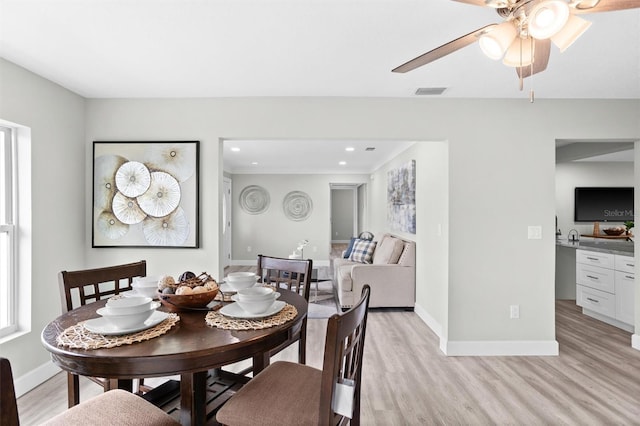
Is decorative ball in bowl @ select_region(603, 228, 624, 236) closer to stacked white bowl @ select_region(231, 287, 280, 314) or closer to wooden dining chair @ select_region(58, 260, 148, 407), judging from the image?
stacked white bowl @ select_region(231, 287, 280, 314)

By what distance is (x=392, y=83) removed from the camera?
2.70 meters

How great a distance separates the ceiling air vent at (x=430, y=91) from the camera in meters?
2.80

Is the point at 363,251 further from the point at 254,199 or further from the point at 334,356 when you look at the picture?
the point at 334,356

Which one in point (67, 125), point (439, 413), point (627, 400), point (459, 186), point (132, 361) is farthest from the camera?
point (459, 186)

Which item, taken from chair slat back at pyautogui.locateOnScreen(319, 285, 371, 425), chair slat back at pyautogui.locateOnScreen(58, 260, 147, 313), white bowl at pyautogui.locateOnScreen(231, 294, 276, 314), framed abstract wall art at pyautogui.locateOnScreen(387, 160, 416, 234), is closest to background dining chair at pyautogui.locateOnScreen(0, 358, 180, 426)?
white bowl at pyautogui.locateOnScreen(231, 294, 276, 314)

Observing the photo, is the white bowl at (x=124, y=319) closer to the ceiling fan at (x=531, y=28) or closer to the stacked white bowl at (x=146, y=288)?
the stacked white bowl at (x=146, y=288)

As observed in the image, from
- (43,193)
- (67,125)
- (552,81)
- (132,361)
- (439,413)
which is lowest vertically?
(439,413)

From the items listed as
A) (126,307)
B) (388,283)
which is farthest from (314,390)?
(388,283)

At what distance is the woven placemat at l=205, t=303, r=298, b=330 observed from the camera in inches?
54.6

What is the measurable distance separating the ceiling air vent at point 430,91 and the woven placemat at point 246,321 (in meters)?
2.20

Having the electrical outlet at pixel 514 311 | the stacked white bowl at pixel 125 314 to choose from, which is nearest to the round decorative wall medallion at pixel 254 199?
the electrical outlet at pixel 514 311

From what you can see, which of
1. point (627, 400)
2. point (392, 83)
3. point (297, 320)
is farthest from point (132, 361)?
point (627, 400)

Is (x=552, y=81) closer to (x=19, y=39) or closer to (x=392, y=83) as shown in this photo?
(x=392, y=83)

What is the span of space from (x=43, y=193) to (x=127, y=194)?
57cm
